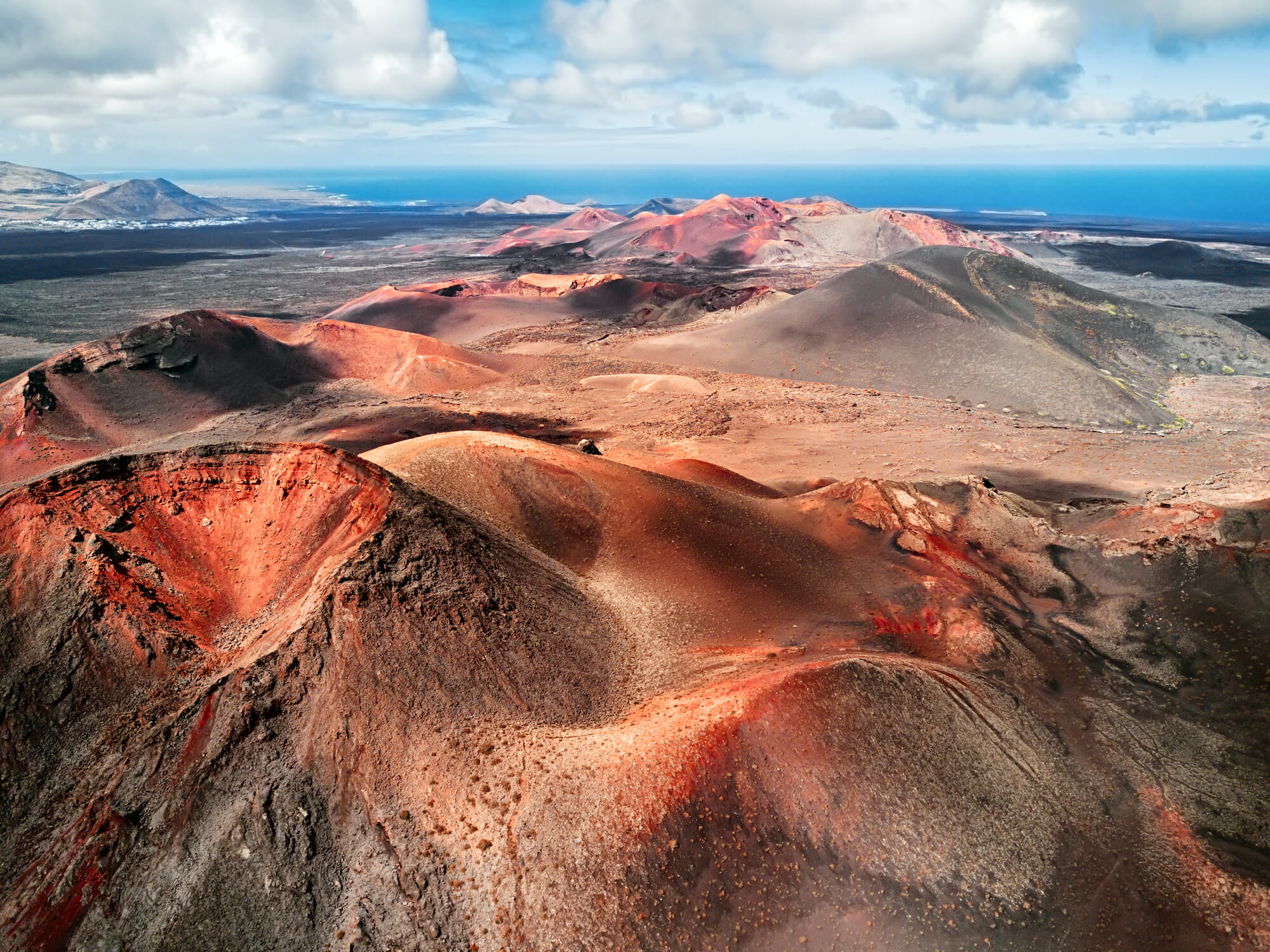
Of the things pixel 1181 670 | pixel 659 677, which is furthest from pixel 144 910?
pixel 1181 670

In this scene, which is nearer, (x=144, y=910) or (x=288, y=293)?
(x=144, y=910)

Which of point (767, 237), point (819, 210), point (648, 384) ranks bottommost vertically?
point (648, 384)

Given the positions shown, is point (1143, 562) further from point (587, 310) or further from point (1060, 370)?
point (587, 310)

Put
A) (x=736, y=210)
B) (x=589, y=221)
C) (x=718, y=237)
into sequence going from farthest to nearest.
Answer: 1. (x=589, y=221)
2. (x=736, y=210)
3. (x=718, y=237)

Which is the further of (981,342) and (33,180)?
(33,180)

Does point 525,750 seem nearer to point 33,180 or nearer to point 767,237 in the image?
point 767,237

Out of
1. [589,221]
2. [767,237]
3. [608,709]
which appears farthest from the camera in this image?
[589,221]

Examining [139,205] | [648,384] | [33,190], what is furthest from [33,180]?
[648,384]
